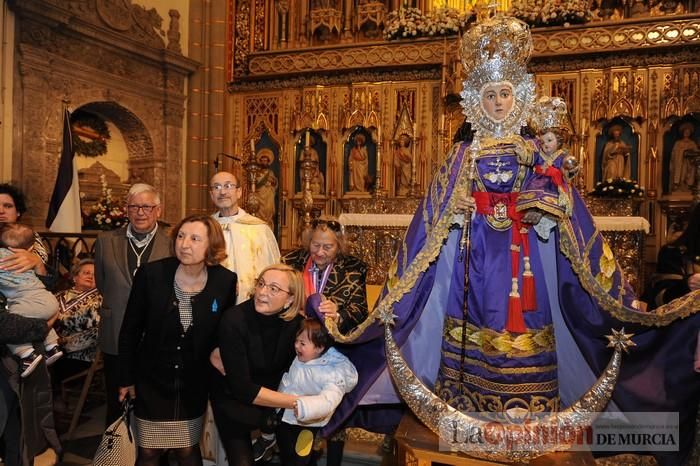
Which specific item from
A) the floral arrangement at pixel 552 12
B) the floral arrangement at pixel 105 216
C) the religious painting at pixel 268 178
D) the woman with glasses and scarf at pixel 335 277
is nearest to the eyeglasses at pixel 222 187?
the woman with glasses and scarf at pixel 335 277

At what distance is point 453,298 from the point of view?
309cm

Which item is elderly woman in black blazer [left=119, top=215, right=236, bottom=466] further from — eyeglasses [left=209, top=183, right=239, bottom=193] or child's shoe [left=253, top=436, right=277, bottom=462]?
eyeglasses [left=209, top=183, right=239, bottom=193]

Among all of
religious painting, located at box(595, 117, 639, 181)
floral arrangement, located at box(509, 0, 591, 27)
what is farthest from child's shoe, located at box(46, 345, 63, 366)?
floral arrangement, located at box(509, 0, 591, 27)

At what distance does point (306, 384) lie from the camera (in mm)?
2688

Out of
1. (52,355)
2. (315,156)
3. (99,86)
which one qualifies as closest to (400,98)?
(315,156)

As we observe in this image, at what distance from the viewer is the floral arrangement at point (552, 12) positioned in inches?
353

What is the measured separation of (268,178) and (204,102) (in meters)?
2.17

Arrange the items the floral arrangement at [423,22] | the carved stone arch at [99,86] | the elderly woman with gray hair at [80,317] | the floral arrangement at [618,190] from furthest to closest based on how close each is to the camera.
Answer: the floral arrangement at [423,22] → the carved stone arch at [99,86] → the floral arrangement at [618,190] → the elderly woman with gray hair at [80,317]

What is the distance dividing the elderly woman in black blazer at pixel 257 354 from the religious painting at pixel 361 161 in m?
7.61

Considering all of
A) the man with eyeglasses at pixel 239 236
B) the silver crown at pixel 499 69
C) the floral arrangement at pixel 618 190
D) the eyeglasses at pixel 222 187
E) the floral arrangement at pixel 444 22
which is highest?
the floral arrangement at pixel 444 22

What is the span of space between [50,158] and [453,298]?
7.35 metres

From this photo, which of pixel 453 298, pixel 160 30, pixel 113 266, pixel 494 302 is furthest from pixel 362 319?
pixel 160 30

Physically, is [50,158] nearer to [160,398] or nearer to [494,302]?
[160,398]

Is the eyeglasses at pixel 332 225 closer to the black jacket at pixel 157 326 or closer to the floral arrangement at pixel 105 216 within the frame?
the black jacket at pixel 157 326
